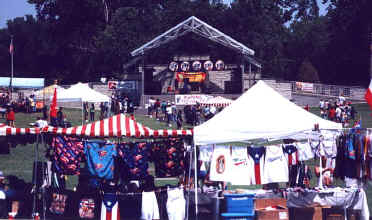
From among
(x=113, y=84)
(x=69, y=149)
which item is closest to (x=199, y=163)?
(x=69, y=149)

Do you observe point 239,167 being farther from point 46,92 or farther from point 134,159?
point 46,92

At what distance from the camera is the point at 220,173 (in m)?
13.9

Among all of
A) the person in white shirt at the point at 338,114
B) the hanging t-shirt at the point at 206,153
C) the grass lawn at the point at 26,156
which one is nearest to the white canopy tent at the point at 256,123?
the hanging t-shirt at the point at 206,153

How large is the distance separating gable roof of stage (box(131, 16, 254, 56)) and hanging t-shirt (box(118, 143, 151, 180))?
3410 centimetres

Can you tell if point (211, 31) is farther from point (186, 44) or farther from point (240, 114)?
point (240, 114)

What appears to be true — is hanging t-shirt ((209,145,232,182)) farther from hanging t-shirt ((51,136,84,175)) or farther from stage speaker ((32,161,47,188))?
stage speaker ((32,161,47,188))

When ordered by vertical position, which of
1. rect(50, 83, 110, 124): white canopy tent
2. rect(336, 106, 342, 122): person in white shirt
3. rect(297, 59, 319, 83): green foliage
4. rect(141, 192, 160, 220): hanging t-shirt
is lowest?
rect(141, 192, 160, 220): hanging t-shirt

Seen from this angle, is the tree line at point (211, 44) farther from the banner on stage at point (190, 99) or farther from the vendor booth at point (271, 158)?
the vendor booth at point (271, 158)

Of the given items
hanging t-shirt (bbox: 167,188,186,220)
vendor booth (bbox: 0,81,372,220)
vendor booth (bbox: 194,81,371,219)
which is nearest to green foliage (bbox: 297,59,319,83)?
vendor booth (bbox: 0,81,372,220)

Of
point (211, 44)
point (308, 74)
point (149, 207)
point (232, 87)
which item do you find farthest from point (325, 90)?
point (149, 207)

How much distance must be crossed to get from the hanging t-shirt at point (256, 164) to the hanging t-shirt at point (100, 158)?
341 centimetres

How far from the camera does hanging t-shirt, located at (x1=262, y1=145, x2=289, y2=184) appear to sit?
14.1 m

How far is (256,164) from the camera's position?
46.1ft

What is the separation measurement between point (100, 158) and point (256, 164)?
3886 mm
